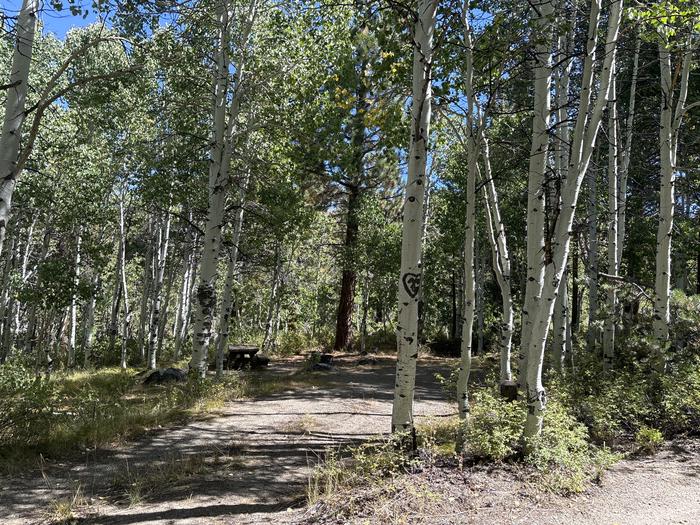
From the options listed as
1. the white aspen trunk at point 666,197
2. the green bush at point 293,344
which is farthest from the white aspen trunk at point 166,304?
the white aspen trunk at point 666,197

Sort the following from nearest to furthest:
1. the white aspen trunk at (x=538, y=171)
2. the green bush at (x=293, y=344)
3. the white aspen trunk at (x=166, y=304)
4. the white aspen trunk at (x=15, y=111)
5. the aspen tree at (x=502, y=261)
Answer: the white aspen trunk at (x=15, y=111)
the white aspen trunk at (x=538, y=171)
the aspen tree at (x=502, y=261)
the white aspen trunk at (x=166, y=304)
the green bush at (x=293, y=344)

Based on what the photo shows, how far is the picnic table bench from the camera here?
1474 centimetres

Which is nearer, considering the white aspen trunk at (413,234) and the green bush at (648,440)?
the white aspen trunk at (413,234)

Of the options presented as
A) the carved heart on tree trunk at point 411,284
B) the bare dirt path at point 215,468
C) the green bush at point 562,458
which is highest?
the carved heart on tree trunk at point 411,284

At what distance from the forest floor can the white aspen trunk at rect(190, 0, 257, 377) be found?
246cm

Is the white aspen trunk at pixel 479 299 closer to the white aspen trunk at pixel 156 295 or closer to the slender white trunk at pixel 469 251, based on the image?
the white aspen trunk at pixel 156 295

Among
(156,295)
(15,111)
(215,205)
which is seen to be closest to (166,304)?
(156,295)

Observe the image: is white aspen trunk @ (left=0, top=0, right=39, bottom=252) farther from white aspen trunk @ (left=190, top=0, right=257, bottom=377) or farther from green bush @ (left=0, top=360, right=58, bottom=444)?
white aspen trunk @ (left=190, top=0, right=257, bottom=377)

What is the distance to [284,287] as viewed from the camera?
830 inches

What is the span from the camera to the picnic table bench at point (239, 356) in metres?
14.7

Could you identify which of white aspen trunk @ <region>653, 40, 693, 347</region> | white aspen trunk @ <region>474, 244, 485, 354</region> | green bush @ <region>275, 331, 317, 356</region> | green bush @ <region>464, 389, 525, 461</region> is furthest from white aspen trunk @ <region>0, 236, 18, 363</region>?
white aspen trunk @ <region>653, 40, 693, 347</region>

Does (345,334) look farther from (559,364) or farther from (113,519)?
(113,519)

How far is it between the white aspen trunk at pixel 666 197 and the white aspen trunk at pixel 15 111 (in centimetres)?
918

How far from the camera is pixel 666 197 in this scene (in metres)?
8.40
